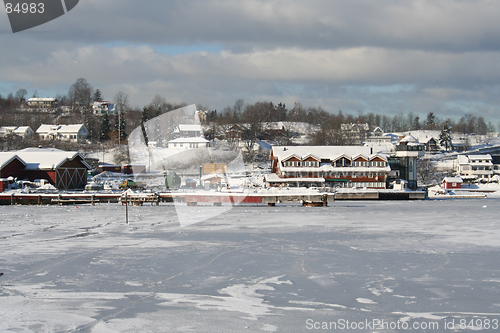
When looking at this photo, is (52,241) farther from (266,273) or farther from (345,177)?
(345,177)

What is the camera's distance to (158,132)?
2359cm

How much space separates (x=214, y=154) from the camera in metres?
45.4

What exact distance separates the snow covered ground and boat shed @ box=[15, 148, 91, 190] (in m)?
31.3

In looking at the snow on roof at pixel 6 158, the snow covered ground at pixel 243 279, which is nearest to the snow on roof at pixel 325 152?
the snow on roof at pixel 6 158

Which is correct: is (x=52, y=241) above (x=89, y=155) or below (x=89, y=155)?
below

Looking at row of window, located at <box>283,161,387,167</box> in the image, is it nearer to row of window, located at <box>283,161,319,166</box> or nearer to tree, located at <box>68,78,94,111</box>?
row of window, located at <box>283,161,319,166</box>

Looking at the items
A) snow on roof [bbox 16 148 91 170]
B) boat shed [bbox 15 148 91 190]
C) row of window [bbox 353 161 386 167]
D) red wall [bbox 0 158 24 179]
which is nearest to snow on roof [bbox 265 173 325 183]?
row of window [bbox 353 161 386 167]

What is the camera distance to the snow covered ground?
26.5 feet

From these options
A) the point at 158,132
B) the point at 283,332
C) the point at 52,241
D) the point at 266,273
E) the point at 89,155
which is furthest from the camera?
the point at 89,155

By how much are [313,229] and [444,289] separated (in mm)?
10063

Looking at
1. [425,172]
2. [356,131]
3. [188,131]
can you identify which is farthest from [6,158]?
[356,131]

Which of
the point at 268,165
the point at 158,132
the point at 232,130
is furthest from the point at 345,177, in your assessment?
the point at 232,130

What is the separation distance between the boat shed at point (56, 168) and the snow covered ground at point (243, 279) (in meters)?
31.3

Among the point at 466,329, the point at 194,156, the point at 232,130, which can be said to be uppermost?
the point at 232,130
